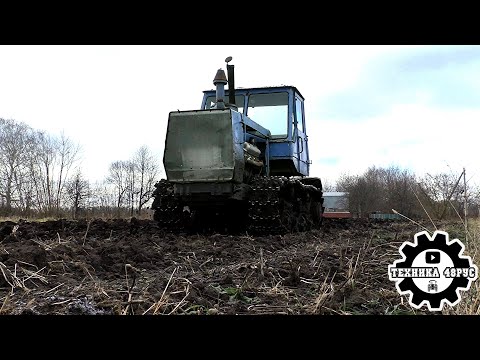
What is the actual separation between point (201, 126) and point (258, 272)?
2.99 meters

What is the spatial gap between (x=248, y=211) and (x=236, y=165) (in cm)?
69

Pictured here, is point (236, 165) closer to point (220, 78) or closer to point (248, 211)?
point (248, 211)

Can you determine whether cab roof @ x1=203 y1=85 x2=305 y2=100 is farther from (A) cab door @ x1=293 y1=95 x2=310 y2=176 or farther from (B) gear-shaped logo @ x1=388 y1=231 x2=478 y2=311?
(B) gear-shaped logo @ x1=388 y1=231 x2=478 y2=311

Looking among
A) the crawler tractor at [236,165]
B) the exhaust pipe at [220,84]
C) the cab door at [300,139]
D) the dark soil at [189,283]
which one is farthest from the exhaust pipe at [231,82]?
the dark soil at [189,283]

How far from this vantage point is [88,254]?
381 centimetres

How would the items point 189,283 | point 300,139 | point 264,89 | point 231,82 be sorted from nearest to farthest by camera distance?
point 189,283, point 231,82, point 264,89, point 300,139

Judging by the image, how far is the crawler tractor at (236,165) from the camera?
229 inches

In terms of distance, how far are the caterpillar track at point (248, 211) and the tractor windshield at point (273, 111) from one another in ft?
3.15

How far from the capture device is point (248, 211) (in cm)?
614

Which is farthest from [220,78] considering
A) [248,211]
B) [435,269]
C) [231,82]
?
[435,269]

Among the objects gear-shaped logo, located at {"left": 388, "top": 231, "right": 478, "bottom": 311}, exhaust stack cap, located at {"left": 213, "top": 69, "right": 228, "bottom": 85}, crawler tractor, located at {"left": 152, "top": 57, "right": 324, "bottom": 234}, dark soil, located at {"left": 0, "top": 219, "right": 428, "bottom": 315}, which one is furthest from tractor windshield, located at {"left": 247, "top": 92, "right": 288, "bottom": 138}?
gear-shaped logo, located at {"left": 388, "top": 231, "right": 478, "bottom": 311}

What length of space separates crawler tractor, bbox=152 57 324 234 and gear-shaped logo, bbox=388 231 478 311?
4176mm
